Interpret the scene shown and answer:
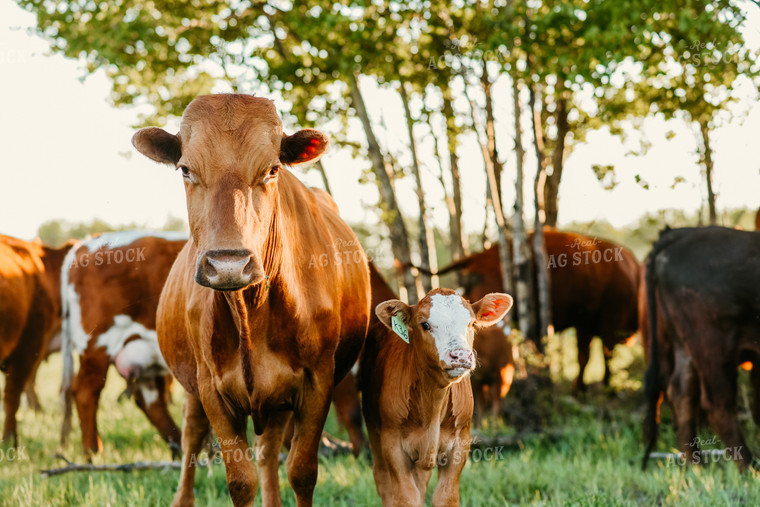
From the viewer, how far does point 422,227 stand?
29.1ft

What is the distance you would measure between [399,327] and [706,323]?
2.93m

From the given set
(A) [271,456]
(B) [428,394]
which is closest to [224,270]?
(B) [428,394]

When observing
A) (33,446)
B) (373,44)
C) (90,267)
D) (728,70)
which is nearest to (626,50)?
(728,70)

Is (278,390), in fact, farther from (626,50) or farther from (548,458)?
(626,50)

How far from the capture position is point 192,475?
4906 millimetres

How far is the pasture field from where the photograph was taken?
5.07m

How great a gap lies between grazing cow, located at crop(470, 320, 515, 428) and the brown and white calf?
343 cm

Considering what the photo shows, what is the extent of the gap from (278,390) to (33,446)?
512 centimetres

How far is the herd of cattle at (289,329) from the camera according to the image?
3.51m

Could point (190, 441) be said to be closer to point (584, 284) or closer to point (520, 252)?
point (520, 252)

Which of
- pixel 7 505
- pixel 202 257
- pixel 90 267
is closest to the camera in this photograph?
pixel 202 257

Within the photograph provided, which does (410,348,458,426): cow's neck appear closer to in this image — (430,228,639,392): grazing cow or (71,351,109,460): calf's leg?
(71,351,109,460): calf's leg

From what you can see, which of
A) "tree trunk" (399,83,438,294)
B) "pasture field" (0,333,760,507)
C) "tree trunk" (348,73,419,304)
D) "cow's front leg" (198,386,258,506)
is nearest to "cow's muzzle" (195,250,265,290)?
"cow's front leg" (198,386,258,506)

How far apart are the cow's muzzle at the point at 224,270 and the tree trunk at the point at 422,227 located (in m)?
5.49
